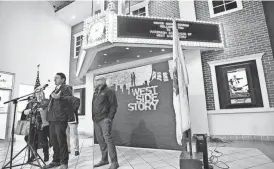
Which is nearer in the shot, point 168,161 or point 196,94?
point 168,161

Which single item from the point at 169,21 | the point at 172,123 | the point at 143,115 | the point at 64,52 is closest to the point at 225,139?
the point at 172,123

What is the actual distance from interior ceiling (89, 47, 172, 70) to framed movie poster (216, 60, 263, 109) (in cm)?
210

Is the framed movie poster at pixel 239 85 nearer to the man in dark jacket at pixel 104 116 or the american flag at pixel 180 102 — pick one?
the american flag at pixel 180 102

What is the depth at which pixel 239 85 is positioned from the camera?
512cm

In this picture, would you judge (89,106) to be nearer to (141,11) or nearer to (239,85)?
(141,11)

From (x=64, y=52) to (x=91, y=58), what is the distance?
5.10m

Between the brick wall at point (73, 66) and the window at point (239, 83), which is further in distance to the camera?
the brick wall at point (73, 66)

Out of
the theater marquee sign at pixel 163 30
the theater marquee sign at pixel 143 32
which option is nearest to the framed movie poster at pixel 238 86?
the theater marquee sign at pixel 143 32

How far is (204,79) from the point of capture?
18.5 ft

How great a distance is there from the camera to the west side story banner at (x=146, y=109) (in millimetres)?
3928

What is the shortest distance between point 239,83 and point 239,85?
2.6 inches

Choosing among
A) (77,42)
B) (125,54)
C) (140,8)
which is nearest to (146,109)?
(125,54)

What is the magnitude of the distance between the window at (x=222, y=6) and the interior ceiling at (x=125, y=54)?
8.02 feet

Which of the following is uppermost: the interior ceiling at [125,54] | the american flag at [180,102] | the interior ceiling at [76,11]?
the interior ceiling at [76,11]
